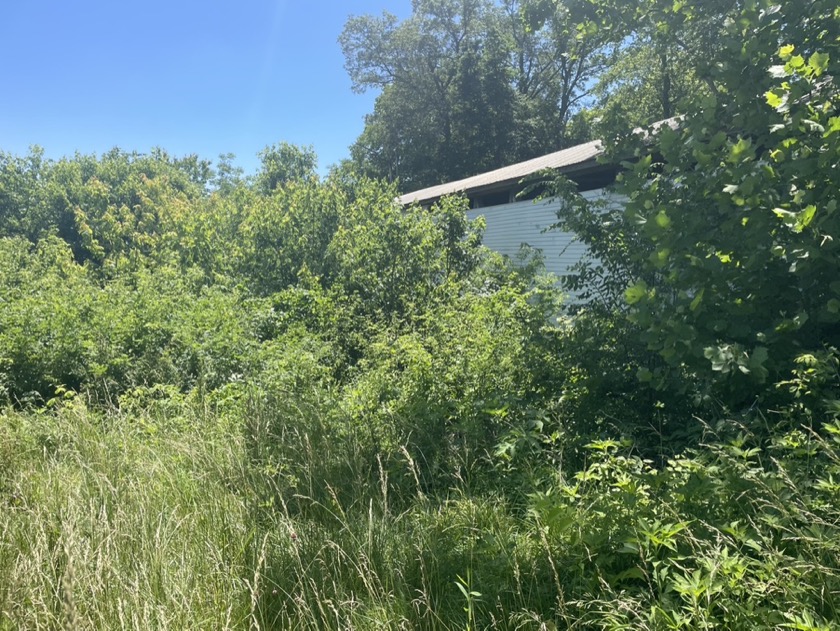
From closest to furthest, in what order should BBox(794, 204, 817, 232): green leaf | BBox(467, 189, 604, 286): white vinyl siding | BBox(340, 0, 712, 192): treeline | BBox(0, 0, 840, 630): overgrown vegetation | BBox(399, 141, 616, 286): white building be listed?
BBox(0, 0, 840, 630): overgrown vegetation, BBox(794, 204, 817, 232): green leaf, BBox(399, 141, 616, 286): white building, BBox(467, 189, 604, 286): white vinyl siding, BBox(340, 0, 712, 192): treeline

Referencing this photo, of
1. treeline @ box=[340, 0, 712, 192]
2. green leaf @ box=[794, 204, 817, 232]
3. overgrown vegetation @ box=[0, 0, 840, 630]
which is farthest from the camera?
treeline @ box=[340, 0, 712, 192]

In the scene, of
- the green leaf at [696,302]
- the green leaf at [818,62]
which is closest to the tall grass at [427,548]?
the green leaf at [696,302]

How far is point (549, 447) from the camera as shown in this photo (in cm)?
361

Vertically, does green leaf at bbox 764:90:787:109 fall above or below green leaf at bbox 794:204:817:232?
above

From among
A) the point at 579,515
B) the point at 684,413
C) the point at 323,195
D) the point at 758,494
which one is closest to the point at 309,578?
the point at 579,515

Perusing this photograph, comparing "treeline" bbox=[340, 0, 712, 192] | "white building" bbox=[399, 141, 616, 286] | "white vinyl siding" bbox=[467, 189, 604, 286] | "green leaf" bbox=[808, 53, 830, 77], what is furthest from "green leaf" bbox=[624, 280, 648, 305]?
"treeline" bbox=[340, 0, 712, 192]

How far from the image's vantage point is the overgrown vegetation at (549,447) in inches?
83.8

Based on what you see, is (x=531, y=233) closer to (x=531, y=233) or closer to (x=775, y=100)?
(x=531, y=233)

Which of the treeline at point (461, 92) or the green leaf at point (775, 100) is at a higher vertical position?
the treeline at point (461, 92)

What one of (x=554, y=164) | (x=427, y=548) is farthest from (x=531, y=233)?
(x=427, y=548)

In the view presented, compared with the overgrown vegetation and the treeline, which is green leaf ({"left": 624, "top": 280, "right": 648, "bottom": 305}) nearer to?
the overgrown vegetation

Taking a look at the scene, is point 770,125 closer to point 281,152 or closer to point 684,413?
point 684,413

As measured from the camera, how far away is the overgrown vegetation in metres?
2.13

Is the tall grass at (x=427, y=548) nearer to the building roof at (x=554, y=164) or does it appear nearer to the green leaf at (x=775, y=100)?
the green leaf at (x=775, y=100)
